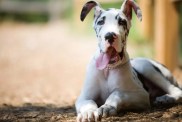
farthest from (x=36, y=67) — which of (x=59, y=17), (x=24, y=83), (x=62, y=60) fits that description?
Result: (x=59, y=17)

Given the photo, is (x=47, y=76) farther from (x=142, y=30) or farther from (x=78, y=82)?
(x=142, y=30)

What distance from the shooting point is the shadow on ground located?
493cm

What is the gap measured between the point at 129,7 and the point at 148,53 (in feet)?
17.5

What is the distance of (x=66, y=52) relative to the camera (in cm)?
1502

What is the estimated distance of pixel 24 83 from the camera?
32.2 feet

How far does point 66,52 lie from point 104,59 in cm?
983

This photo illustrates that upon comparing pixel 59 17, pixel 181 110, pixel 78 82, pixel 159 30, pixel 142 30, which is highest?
pixel 59 17

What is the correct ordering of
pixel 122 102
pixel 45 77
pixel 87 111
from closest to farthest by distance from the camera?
pixel 87 111, pixel 122 102, pixel 45 77

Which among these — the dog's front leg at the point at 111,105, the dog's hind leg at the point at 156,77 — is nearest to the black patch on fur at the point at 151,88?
the dog's hind leg at the point at 156,77

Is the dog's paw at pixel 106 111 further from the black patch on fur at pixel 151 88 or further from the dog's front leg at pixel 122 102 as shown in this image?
the black patch on fur at pixel 151 88

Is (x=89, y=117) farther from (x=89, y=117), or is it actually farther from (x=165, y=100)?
(x=165, y=100)

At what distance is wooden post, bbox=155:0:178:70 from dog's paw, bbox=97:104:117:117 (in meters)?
3.89

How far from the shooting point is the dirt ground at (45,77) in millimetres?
5365

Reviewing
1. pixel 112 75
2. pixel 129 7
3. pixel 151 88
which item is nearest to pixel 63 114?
pixel 112 75
